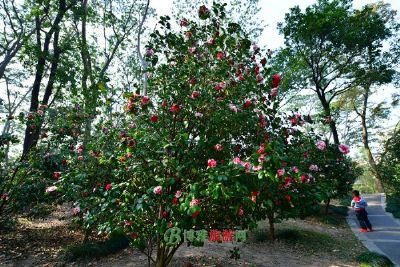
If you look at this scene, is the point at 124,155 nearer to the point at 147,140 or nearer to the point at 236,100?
the point at 147,140

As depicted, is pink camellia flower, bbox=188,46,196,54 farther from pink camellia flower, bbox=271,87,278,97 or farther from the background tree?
the background tree

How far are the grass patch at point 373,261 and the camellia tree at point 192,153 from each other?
334cm

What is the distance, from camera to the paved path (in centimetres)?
702

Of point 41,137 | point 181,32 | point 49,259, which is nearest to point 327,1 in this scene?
point 181,32

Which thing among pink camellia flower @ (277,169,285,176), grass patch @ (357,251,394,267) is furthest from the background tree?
Result: pink camellia flower @ (277,169,285,176)

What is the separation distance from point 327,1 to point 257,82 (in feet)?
39.3

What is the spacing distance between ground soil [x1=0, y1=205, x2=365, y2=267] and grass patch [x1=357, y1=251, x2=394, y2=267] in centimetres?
20

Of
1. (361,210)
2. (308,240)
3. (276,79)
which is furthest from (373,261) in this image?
(276,79)

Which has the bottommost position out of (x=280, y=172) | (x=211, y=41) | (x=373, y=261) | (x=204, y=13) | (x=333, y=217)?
(x=373, y=261)

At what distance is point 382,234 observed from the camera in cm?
902

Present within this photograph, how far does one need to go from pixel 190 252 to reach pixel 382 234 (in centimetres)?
676

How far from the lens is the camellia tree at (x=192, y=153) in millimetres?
2754

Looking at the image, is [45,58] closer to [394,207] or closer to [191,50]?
[191,50]

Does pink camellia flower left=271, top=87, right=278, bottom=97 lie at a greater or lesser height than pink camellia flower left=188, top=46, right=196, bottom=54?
lesser
